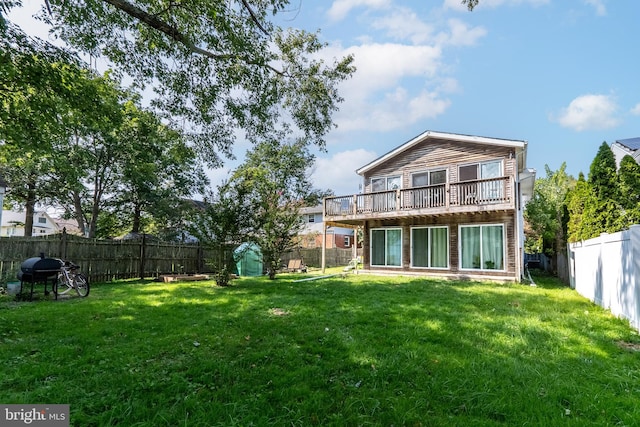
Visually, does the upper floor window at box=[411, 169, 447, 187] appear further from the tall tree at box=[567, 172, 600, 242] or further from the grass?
the grass

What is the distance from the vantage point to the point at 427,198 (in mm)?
12625

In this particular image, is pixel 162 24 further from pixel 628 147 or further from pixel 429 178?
pixel 628 147

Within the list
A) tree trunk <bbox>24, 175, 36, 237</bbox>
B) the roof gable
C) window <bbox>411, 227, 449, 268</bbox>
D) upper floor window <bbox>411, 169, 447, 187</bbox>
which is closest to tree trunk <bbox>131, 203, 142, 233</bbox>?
tree trunk <bbox>24, 175, 36, 237</bbox>

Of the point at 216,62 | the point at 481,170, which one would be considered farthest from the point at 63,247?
the point at 481,170

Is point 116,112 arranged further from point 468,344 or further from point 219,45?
point 468,344

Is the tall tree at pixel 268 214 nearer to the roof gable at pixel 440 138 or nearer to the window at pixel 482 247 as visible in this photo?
the roof gable at pixel 440 138

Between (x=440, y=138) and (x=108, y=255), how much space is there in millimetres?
13714

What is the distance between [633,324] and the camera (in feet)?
16.1

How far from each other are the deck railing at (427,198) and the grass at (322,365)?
219 inches

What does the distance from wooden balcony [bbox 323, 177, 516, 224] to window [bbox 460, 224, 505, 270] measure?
4.47 feet

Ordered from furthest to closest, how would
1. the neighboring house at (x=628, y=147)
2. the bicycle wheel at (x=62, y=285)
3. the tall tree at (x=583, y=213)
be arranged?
the neighboring house at (x=628, y=147)
the tall tree at (x=583, y=213)
the bicycle wheel at (x=62, y=285)

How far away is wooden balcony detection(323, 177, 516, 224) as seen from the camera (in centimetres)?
1109

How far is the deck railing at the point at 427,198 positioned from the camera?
11266 millimetres

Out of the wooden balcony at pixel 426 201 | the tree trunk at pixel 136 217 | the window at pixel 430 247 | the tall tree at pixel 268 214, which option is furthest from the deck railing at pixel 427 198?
the tree trunk at pixel 136 217
